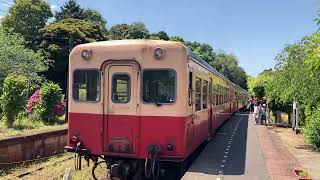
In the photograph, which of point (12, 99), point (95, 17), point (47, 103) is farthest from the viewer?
point (95, 17)

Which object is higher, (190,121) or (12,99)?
(12,99)

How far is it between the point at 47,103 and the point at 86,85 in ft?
50.7

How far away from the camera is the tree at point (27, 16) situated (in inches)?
2458

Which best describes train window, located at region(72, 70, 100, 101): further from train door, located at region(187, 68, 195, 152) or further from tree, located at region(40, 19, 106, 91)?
tree, located at region(40, 19, 106, 91)

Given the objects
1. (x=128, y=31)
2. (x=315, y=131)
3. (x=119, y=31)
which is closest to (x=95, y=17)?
(x=119, y=31)

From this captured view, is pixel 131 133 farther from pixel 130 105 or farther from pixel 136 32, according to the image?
pixel 136 32

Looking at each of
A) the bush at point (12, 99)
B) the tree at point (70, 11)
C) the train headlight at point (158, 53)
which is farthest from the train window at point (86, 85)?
the tree at point (70, 11)

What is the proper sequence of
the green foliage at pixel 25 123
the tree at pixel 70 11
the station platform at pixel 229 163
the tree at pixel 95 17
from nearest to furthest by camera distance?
the station platform at pixel 229 163
the green foliage at pixel 25 123
the tree at pixel 70 11
the tree at pixel 95 17

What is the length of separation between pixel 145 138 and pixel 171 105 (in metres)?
0.87

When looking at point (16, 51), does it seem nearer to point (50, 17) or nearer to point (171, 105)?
point (171, 105)

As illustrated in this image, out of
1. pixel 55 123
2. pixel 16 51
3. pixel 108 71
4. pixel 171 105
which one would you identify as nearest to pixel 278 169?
pixel 171 105

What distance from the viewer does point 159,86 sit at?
9.05 m

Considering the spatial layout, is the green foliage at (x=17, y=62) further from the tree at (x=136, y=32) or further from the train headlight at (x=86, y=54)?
the tree at (x=136, y=32)

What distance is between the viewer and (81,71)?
31.6 ft
